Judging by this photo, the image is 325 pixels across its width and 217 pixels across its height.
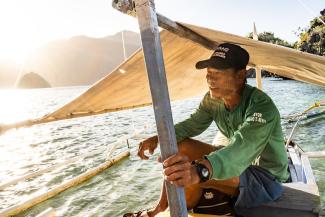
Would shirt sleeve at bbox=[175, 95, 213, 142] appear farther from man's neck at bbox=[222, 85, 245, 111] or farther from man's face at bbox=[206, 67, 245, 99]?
man's face at bbox=[206, 67, 245, 99]

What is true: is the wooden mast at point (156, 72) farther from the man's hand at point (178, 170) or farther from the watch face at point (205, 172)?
the watch face at point (205, 172)

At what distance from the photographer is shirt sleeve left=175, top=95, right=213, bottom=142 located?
13.0 ft

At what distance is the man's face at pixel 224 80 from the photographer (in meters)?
3.14

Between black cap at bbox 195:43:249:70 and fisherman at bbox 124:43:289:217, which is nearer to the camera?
fisherman at bbox 124:43:289:217

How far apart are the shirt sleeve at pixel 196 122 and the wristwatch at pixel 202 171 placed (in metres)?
1.79

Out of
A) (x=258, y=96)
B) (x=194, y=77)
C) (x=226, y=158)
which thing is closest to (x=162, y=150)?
(x=226, y=158)

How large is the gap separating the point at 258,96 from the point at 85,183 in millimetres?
8616

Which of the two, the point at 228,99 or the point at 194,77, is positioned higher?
the point at 194,77

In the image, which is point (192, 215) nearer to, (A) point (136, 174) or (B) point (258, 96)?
(B) point (258, 96)

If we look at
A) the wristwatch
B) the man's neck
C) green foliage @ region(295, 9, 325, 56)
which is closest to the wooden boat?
the wristwatch

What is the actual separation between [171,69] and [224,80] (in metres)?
2.04

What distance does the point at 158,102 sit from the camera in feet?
6.18

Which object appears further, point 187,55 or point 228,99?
point 187,55

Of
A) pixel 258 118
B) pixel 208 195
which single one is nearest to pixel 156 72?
pixel 258 118
